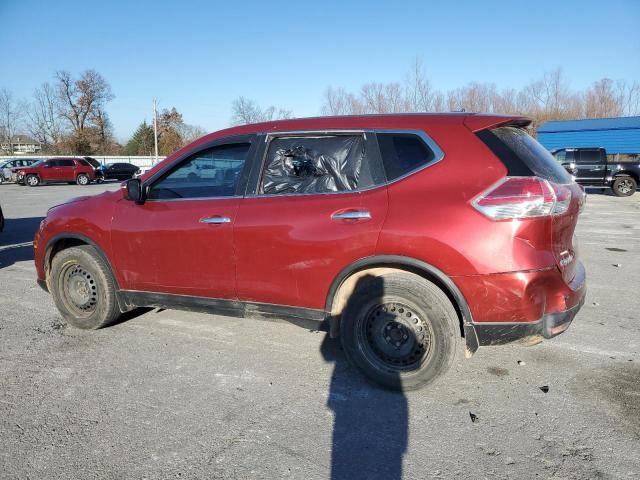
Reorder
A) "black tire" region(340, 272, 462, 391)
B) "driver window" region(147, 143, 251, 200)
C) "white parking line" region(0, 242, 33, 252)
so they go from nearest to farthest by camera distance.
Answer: "black tire" region(340, 272, 462, 391)
"driver window" region(147, 143, 251, 200)
"white parking line" region(0, 242, 33, 252)

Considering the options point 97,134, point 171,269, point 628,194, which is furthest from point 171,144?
point 171,269

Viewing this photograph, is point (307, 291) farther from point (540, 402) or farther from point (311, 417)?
point (540, 402)

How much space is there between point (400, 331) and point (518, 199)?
1.17 meters

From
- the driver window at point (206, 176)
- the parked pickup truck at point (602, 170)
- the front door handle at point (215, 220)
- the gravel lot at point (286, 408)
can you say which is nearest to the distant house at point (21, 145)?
the parked pickup truck at point (602, 170)

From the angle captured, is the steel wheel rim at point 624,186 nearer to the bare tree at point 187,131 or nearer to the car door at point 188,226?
the car door at point 188,226

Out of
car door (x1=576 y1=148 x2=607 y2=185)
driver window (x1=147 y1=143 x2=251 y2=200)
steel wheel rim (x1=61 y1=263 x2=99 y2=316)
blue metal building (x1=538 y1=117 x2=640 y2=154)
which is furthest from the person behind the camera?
blue metal building (x1=538 y1=117 x2=640 y2=154)

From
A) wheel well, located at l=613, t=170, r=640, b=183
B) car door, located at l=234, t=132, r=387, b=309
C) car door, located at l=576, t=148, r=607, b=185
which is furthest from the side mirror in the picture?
wheel well, located at l=613, t=170, r=640, b=183

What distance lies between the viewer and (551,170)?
3178 millimetres

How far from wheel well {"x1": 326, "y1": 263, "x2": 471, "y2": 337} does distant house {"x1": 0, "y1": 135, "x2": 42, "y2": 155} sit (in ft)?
241

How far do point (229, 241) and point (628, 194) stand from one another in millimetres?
21374

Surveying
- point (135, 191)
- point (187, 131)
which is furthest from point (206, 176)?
point (187, 131)

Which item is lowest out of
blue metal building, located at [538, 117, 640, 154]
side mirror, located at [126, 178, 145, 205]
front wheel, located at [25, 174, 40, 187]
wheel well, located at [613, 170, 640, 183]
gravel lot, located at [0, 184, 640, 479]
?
gravel lot, located at [0, 184, 640, 479]

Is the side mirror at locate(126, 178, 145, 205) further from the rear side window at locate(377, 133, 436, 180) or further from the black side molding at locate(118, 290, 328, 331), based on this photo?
the rear side window at locate(377, 133, 436, 180)

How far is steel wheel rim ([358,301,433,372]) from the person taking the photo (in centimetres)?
320
